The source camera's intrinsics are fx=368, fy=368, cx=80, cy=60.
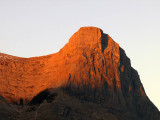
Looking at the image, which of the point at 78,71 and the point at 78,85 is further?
the point at 78,71

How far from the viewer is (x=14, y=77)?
157875 mm

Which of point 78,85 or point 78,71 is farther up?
point 78,71

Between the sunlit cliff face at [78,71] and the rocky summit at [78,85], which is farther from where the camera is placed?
the sunlit cliff face at [78,71]

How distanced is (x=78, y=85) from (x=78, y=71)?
20.3ft

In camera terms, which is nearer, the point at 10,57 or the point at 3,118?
the point at 3,118

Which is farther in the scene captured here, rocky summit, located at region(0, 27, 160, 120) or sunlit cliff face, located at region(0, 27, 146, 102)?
sunlit cliff face, located at region(0, 27, 146, 102)

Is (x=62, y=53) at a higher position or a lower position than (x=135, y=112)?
higher

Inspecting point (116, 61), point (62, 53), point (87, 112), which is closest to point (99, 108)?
point (87, 112)

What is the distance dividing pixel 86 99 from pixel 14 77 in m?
42.4

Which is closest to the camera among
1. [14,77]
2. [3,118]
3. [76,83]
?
[3,118]

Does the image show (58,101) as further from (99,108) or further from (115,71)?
(115,71)

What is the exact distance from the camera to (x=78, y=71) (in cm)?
13788

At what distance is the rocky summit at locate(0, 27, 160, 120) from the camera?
401ft

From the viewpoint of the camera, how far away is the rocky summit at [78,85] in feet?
401
